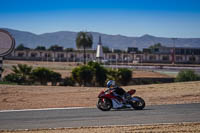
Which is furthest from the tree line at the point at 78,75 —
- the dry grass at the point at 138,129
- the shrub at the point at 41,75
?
the dry grass at the point at 138,129

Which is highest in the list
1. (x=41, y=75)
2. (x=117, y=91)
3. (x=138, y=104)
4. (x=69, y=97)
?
(x=41, y=75)

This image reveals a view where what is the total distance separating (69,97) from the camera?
70.2ft

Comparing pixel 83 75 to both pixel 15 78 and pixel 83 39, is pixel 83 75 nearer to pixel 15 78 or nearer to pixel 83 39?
pixel 15 78

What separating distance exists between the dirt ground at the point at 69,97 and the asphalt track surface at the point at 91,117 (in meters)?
3.06

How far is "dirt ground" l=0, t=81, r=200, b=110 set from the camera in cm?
1852

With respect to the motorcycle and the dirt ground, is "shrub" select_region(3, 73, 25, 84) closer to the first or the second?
the dirt ground

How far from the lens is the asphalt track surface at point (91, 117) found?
12070mm

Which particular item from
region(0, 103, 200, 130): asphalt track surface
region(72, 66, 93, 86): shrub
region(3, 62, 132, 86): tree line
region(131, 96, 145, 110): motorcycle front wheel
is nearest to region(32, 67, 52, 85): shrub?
region(3, 62, 132, 86): tree line

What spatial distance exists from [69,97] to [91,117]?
26.7ft

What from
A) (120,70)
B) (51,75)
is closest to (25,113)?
(51,75)

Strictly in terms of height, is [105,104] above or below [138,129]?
above

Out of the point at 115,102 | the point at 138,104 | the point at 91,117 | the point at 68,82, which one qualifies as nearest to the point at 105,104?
the point at 115,102

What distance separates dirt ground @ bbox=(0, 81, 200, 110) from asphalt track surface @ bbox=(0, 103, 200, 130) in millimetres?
3061

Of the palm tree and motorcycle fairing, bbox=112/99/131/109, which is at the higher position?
the palm tree
